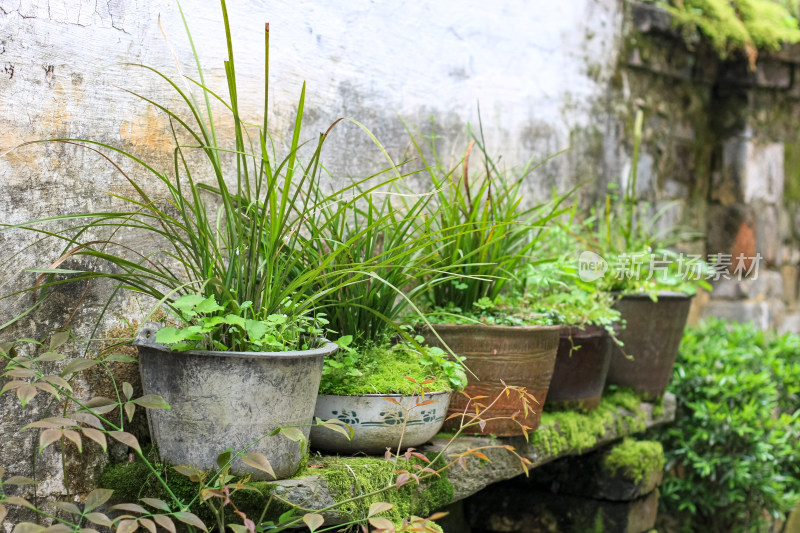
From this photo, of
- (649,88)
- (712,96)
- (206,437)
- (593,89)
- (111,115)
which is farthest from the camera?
(712,96)

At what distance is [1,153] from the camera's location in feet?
5.14

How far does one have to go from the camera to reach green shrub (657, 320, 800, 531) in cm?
306

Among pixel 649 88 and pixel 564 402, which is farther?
pixel 649 88

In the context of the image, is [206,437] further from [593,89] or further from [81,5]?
[593,89]

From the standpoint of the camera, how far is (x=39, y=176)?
163 centimetres

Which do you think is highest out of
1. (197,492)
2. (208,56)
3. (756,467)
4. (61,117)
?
(208,56)

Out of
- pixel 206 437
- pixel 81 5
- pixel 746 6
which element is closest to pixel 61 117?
pixel 81 5

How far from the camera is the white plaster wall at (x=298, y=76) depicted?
1.61 metres

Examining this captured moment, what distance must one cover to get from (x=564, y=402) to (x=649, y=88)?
75.9 inches

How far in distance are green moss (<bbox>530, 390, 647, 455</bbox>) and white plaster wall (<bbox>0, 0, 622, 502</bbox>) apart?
91 cm

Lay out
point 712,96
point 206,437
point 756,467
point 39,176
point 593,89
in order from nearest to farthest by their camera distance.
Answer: point 206,437, point 39,176, point 756,467, point 593,89, point 712,96

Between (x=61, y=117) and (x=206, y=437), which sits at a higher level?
(x=61, y=117)

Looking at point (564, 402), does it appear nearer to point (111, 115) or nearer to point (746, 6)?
point (111, 115)

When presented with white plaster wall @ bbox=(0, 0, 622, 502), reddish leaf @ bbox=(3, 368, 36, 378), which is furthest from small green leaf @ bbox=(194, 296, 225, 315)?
white plaster wall @ bbox=(0, 0, 622, 502)
